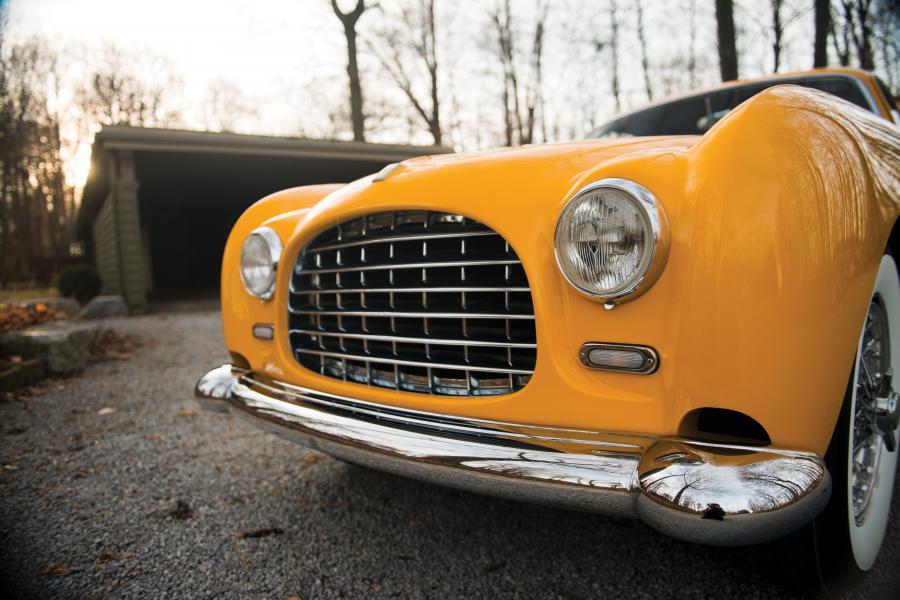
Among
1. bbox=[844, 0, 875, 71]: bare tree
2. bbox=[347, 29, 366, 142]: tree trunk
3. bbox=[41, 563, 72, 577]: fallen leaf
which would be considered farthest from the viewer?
bbox=[347, 29, 366, 142]: tree trunk

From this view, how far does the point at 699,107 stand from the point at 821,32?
10.0 meters

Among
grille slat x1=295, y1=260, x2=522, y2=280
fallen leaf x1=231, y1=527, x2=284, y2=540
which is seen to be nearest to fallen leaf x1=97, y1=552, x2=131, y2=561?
fallen leaf x1=231, y1=527, x2=284, y2=540

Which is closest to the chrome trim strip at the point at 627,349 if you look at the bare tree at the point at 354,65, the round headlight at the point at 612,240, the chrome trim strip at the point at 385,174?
the round headlight at the point at 612,240

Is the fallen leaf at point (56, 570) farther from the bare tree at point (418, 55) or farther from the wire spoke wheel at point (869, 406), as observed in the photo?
the bare tree at point (418, 55)

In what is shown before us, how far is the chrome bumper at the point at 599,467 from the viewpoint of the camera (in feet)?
3.27

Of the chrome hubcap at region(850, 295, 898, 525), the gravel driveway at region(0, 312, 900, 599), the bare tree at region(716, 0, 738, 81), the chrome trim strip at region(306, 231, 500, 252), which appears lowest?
the gravel driveway at region(0, 312, 900, 599)

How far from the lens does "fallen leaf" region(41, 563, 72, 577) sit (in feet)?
5.50

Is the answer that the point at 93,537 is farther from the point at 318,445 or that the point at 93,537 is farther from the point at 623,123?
the point at 623,123

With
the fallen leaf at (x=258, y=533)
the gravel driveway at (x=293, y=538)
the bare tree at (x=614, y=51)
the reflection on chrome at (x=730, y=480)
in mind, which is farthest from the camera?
the bare tree at (x=614, y=51)

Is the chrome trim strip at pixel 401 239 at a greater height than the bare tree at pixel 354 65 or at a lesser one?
lesser

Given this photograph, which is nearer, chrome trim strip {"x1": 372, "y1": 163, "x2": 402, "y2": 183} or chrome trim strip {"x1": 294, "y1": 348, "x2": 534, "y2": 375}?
chrome trim strip {"x1": 294, "y1": 348, "x2": 534, "y2": 375}

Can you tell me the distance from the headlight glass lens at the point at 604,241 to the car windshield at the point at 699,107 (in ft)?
6.09

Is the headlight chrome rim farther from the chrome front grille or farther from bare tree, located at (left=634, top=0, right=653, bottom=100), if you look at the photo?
bare tree, located at (left=634, top=0, right=653, bottom=100)

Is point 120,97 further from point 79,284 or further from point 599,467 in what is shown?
point 599,467
